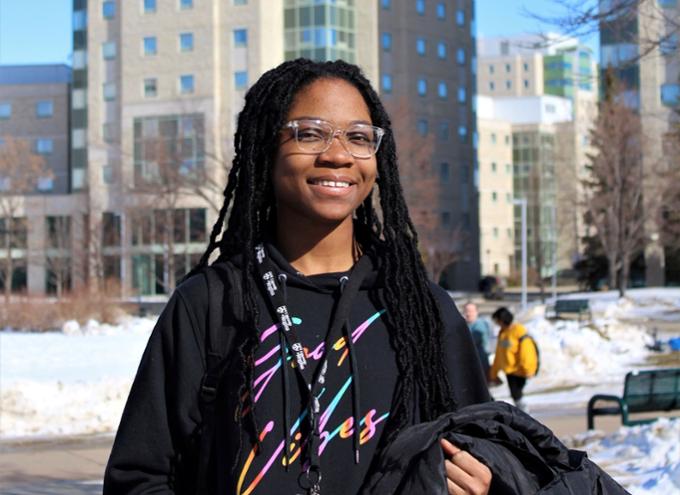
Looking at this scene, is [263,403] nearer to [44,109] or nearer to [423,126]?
[423,126]

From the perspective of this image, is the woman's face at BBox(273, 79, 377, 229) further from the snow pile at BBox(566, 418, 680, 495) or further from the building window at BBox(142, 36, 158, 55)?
the building window at BBox(142, 36, 158, 55)

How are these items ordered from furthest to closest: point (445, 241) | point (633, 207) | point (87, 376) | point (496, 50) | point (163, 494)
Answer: point (496, 50) < point (445, 241) < point (633, 207) < point (87, 376) < point (163, 494)

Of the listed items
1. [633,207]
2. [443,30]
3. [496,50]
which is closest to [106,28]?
[443,30]

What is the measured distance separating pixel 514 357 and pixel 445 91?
70530 mm

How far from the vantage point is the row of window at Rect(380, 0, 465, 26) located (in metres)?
80.5

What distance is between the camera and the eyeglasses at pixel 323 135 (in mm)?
2623

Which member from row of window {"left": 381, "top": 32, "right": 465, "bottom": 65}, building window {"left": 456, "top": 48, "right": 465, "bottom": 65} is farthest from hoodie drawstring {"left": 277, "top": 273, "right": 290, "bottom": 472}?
building window {"left": 456, "top": 48, "right": 465, "bottom": 65}

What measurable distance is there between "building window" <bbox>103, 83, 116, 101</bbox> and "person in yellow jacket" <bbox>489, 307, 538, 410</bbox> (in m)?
67.5

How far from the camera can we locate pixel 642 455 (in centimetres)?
1043

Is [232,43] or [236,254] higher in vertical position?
[232,43]

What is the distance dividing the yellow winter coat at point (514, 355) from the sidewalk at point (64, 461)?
2.75 feet

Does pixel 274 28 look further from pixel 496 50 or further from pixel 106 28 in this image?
pixel 496 50

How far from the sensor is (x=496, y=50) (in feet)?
572

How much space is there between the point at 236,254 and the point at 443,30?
82587 mm
